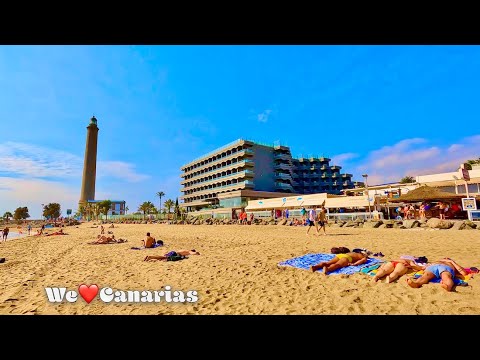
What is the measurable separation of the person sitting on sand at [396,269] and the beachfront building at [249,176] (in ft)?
140

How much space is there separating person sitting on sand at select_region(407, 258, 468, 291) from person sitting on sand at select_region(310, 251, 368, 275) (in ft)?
4.71

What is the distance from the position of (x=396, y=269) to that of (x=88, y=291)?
6.16 metres

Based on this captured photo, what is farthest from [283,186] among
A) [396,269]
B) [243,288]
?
[243,288]

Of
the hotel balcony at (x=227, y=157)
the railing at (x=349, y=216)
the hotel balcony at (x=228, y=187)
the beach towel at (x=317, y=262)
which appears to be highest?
the hotel balcony at (x=227, y=157)

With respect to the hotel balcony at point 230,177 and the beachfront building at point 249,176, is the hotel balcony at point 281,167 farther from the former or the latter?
the hotel balcony at point 230,177

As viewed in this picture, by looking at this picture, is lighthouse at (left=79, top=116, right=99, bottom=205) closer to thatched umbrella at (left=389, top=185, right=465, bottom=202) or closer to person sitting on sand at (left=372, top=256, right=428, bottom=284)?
thatched umbrella at (left=389, top=185, right=465, bottom=202)

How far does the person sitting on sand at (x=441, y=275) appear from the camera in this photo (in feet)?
13.5

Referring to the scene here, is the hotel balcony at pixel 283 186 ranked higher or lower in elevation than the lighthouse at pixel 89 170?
lower

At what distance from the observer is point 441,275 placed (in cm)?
439

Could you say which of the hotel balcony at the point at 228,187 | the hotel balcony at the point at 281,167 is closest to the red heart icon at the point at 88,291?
the hotel balcony at the point at 228,187
